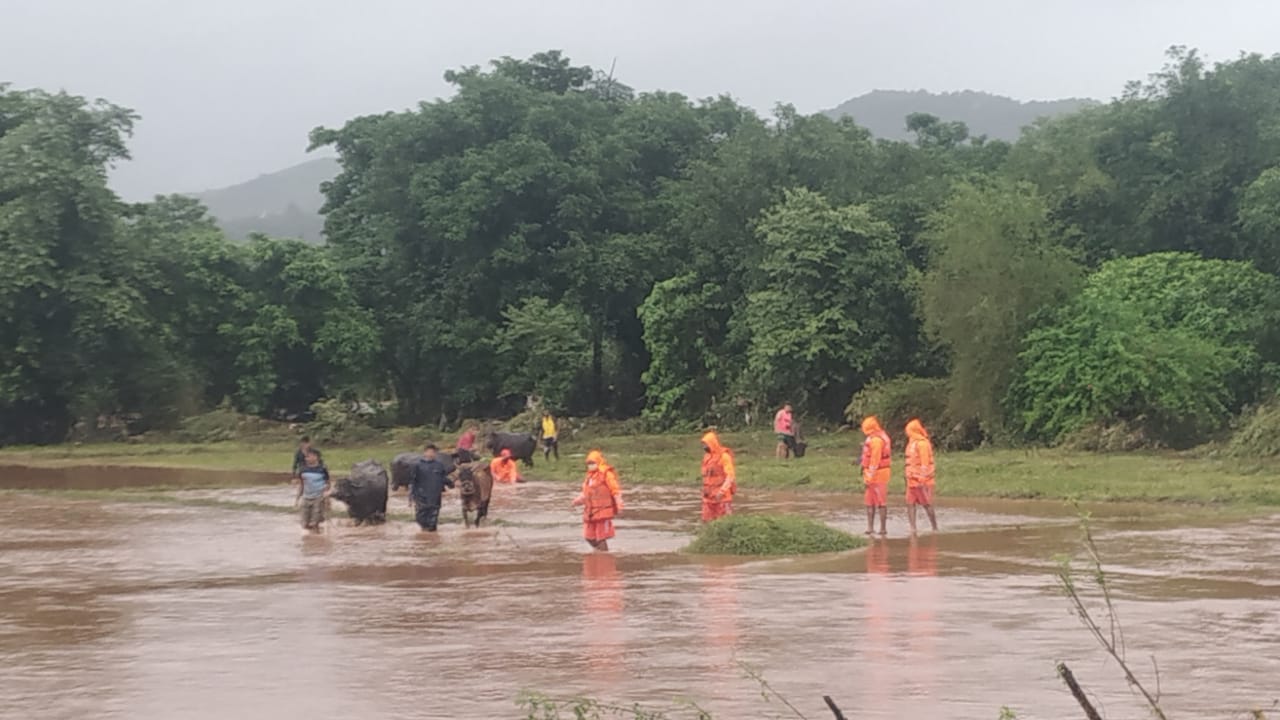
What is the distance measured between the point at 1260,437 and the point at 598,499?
1555 centimetres

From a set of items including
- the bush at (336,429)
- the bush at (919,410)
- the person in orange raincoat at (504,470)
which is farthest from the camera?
the bush at (336,429)

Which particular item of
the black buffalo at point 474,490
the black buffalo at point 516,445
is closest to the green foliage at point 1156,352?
the black buffalo at point 516,445

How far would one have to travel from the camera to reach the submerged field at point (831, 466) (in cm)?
2473

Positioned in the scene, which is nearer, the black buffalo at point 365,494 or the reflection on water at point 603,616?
the reflection on water at point 603,616

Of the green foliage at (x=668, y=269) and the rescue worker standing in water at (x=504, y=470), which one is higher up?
the green foliage at (x=668, y=269)

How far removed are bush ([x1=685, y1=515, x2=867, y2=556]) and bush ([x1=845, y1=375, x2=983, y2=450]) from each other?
18.0 metres

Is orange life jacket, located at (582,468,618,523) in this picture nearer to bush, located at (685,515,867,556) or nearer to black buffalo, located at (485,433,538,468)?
bush, located at (685,515,867,556)

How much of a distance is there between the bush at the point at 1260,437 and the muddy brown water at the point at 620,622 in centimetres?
711

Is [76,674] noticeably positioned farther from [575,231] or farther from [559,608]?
[575,231]

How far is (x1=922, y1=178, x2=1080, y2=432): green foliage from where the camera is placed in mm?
35000

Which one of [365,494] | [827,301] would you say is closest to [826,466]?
[365,494]

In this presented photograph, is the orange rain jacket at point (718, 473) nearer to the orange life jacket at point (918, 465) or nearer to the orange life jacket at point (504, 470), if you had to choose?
the orange life jacket at point (918, 465)

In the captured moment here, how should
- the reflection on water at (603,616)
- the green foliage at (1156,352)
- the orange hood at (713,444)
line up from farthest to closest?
the green foliage at (1156,352), the orange hood at (713,444), the reflection on water at (603,616)

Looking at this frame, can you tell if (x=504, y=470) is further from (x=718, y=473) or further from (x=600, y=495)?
(x=600, y=495)
